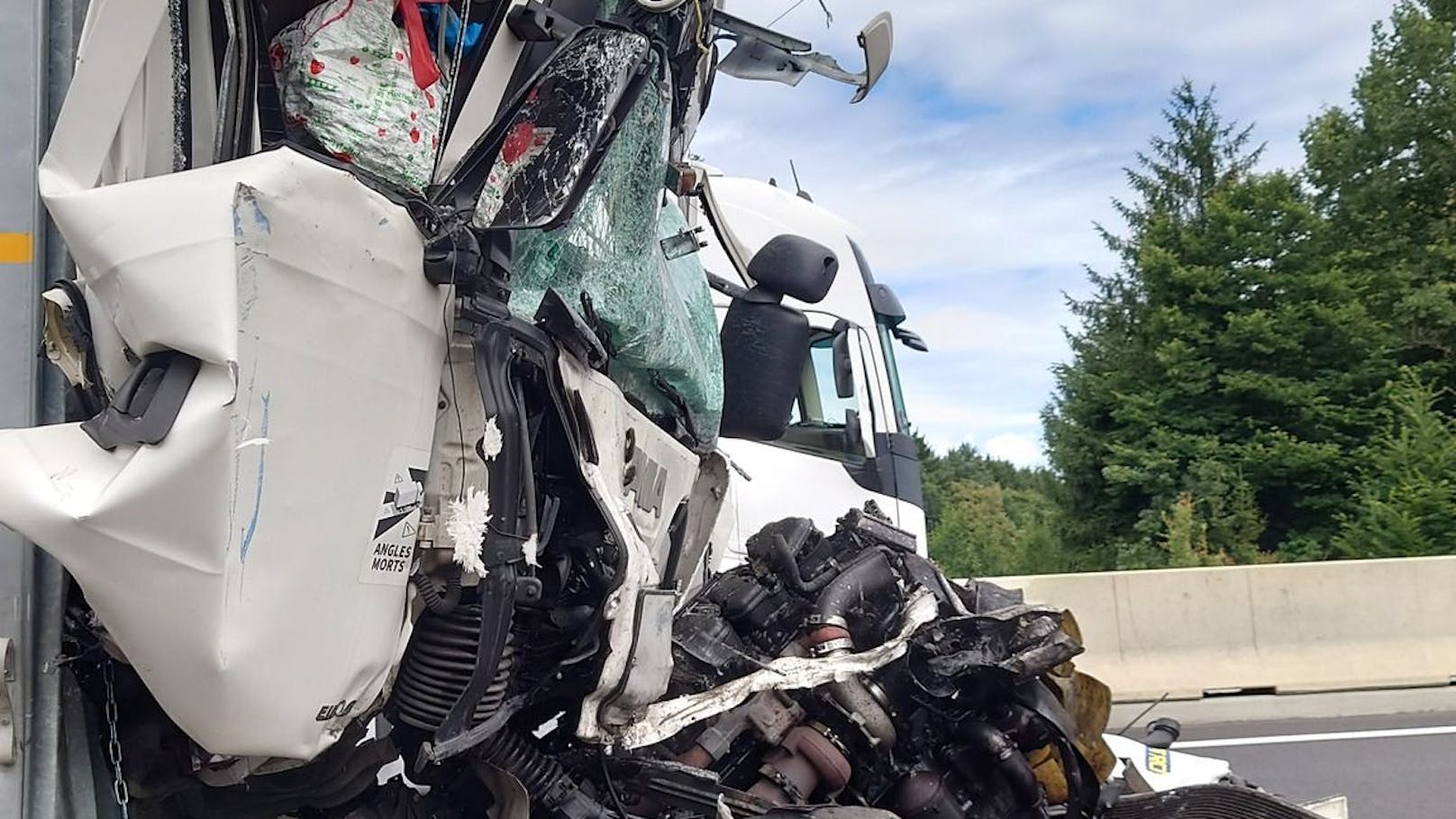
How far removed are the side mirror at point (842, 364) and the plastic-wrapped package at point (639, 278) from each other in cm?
288

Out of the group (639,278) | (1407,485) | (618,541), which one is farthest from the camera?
(1407,485)

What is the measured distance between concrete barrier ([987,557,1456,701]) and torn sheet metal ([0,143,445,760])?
23.3 ft

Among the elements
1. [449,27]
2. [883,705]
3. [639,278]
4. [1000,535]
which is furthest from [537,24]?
[1000,535]

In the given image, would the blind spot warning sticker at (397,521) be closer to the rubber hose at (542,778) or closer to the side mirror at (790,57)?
the rubber hose at (542,778)

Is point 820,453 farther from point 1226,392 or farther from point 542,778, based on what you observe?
point 1226,392

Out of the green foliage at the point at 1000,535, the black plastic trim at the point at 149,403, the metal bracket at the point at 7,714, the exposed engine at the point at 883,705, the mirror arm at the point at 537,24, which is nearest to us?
the black plastic trim at the point at 149,403

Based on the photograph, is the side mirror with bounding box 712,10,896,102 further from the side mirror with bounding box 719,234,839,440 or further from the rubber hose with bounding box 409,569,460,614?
the rubber hose with bounding box 409,569,460,614

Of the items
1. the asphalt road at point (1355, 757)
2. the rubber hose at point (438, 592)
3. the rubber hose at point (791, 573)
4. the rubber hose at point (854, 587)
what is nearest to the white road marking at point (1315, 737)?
the asphalt road at point (1355, 757)

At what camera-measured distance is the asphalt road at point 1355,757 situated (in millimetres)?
6090

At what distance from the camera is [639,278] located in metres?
2.90

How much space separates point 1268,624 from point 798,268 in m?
6.35

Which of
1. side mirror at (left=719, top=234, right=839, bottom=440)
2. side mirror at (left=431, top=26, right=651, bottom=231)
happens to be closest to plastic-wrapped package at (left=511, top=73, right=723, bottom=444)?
side mirror at (left=431, top=26, right=651, bottom=231)

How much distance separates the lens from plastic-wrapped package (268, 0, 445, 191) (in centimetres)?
202

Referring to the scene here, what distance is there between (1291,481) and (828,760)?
17.0 meters
